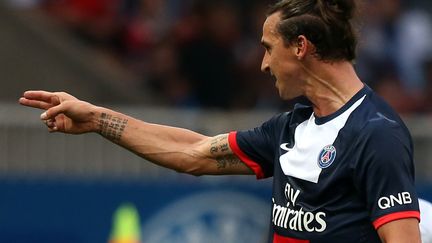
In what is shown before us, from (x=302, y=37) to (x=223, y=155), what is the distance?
887 millimetres

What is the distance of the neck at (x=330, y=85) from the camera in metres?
5.45

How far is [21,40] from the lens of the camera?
13.7 meters

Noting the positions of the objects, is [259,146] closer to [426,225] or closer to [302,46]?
[302,46]

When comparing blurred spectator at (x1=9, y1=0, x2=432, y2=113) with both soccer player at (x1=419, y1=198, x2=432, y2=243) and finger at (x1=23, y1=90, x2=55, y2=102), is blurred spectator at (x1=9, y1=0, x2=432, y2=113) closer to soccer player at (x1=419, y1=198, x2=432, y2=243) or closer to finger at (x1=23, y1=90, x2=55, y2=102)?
soccer player at (x1=419, y1=198, x2=432, y2=243)

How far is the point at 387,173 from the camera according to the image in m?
5.10

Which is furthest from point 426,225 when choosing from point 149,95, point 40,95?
point 149,95

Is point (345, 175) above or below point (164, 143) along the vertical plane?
below

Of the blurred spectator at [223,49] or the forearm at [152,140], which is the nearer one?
the forearm at [152,140]

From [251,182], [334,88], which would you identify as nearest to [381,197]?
[334,88]

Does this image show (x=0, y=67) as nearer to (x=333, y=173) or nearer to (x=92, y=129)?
(x=92, y=129)

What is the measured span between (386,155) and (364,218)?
31cm

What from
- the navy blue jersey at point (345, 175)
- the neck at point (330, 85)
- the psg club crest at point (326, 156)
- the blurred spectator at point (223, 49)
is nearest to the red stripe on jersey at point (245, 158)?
the navy blue jersey at point (345, 175)

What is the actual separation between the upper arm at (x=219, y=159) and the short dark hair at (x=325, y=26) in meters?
0.80

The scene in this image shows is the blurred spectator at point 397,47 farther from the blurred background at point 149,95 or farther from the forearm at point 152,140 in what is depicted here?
the forearm at point 152,140
